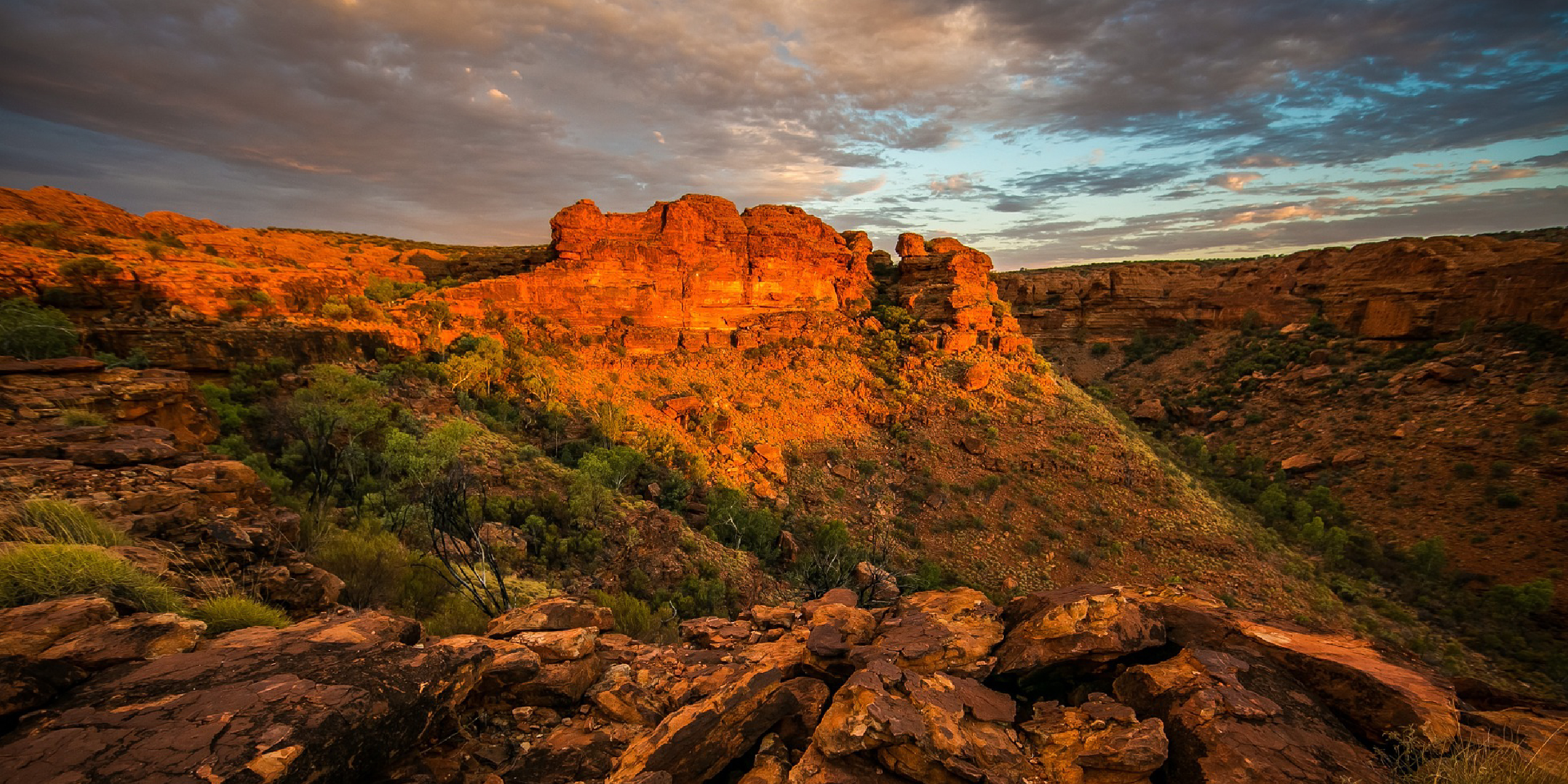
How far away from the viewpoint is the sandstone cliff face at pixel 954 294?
28922 mm

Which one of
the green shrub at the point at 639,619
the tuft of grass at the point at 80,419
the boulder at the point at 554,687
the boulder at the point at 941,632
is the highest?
the tuft of grass at the point at 80,419

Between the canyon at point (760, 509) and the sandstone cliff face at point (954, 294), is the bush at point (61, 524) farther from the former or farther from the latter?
the sandstone cliff face at point (954, 294)

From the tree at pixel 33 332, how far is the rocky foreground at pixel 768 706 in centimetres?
1409

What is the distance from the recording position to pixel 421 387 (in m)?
19.3

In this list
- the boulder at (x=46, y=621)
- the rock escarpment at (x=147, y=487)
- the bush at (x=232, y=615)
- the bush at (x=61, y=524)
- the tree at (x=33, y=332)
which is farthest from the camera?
the tree at (x=33, y=332)

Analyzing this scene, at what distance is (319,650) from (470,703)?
5.00 ft

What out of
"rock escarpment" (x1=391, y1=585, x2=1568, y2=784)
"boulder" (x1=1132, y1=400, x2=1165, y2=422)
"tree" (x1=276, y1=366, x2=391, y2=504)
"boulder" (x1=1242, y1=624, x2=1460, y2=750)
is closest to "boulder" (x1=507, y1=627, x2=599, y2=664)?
"rock escarpment" (x1=391, y1=585, x2=1568, y2=784)

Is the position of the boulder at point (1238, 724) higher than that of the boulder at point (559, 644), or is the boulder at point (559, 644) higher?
the boulder at point (1238, 724)

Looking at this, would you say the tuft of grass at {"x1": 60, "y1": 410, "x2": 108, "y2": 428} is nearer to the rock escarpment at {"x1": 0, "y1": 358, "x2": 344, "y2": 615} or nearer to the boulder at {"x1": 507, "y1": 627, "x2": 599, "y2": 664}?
the rock escarpment at {"x1": 0, "y1": 358, "x2": 344, "y2": 615}

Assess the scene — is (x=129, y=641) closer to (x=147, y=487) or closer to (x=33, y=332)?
(x=147, y=487)

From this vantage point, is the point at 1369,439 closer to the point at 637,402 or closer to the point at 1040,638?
the point at 1040,638

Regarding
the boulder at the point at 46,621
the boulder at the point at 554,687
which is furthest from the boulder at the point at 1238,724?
the boulder at the point at 46,621

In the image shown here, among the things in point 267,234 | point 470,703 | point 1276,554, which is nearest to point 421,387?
point 470,703

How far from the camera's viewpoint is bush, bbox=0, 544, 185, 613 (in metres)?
4.20
